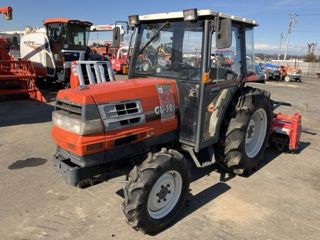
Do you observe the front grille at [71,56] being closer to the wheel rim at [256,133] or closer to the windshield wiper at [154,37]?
the windshield wiper at [154,37]

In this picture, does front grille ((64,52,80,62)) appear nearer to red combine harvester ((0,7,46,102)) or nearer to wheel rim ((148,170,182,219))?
red combine harvester ((0,7,46,102))

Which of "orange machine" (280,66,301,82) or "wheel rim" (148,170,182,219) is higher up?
"orange machine" (280,66,301,82)

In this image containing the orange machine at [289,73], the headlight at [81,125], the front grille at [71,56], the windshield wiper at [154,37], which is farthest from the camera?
the orange machine at [289,73]

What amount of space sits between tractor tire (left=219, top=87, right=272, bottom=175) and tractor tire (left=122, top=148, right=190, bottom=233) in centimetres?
102

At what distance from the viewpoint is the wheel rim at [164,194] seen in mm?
2887

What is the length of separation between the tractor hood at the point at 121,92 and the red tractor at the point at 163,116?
1 cm

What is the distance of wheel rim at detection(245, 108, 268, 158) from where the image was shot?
14.4ft

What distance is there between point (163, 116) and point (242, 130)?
1.21m

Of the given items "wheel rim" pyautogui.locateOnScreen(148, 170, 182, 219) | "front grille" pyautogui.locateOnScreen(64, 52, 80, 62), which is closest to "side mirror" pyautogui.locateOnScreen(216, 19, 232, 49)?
"wheel rim" pyautogui.locateOnScreen(148, 170, 182, 219)

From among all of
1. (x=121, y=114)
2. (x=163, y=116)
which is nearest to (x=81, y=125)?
(x=121, y=114)

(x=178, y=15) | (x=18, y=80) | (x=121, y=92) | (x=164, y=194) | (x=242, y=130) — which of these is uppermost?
(x=178, y=15)

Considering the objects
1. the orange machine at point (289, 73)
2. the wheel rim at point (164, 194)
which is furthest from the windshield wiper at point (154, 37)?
the orange machine at point (289, 73)

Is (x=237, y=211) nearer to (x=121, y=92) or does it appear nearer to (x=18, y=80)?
(x=121, y=92)

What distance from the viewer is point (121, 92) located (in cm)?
291
